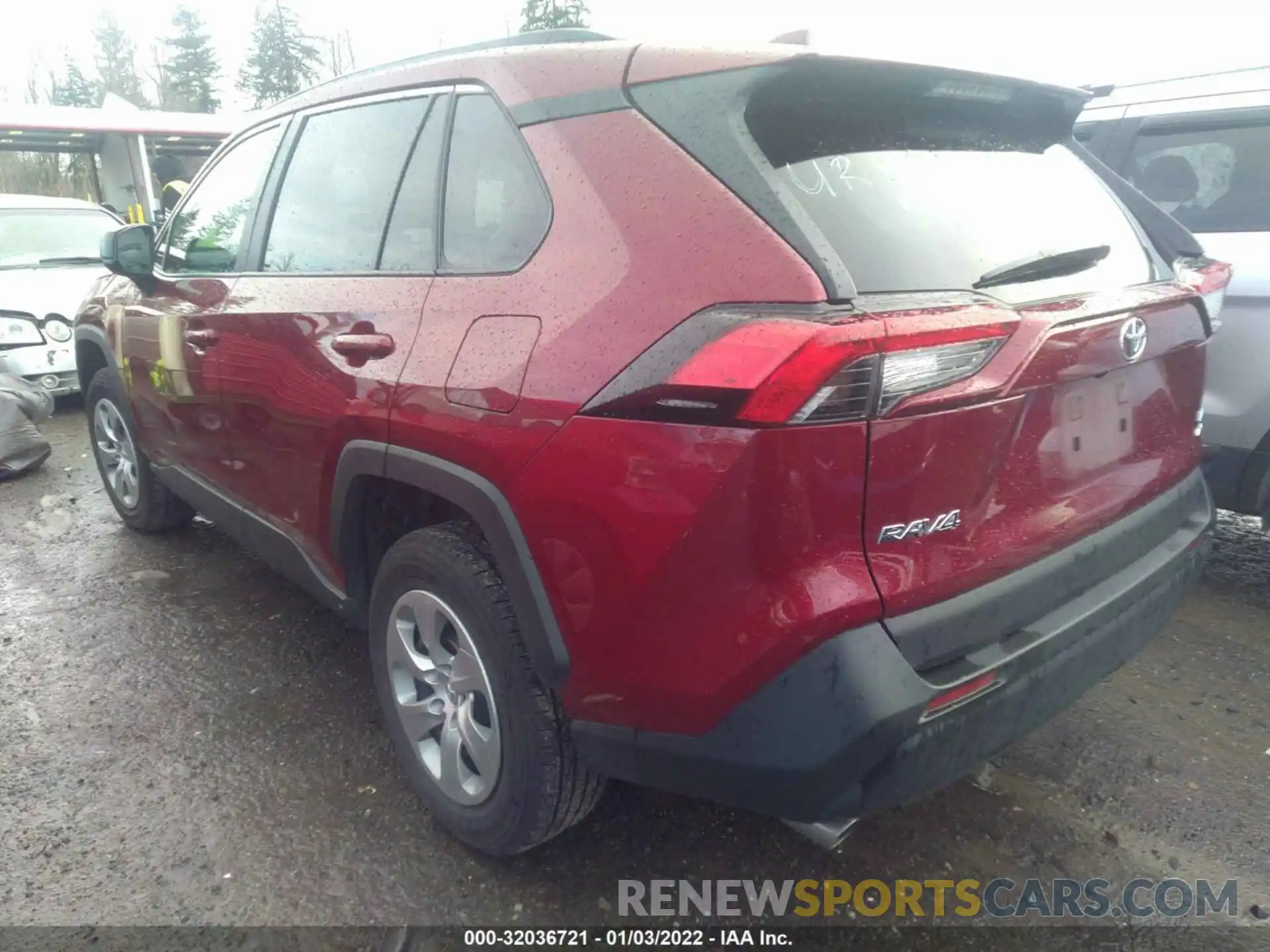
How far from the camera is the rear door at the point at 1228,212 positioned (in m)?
3.29

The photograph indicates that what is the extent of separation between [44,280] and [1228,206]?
766cm

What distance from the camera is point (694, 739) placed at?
1.66 m

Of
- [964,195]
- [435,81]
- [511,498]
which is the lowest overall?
[511,498]

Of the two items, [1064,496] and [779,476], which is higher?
[779,476]

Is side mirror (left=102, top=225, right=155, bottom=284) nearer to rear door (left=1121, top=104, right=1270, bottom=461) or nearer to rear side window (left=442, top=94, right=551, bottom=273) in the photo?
rear side window (left=442, top=94, right=551, bottom=273)

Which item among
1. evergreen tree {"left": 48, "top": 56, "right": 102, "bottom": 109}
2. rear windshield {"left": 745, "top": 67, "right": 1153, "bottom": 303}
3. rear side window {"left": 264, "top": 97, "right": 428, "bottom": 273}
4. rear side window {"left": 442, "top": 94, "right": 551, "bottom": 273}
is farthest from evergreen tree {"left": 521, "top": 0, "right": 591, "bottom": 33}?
rear windshield {"left": 745, "top": 67, "right": 1153, "bottom": 303}

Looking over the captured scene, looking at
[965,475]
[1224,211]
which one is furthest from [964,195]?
[1224,211]

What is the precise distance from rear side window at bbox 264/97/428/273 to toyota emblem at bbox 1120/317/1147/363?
1.74m

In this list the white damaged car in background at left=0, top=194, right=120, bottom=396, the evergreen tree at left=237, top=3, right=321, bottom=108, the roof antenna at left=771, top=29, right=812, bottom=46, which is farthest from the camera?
the evergreen tree at left=237, top=3, right=321, bottom=108

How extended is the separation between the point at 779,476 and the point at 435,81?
149cm

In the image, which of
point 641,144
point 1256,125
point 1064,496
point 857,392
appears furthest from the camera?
point 1256,125

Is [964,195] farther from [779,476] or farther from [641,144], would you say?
[779,476]

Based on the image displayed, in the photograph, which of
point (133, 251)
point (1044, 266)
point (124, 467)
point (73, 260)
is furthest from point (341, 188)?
point (73, 260)

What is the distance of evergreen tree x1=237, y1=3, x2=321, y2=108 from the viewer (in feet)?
145
